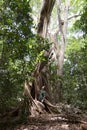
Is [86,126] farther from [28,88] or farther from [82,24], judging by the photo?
[82,24]

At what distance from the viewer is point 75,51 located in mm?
14641

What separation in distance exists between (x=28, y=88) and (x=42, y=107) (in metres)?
0.85

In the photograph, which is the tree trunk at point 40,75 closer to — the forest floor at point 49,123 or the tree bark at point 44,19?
the tree bark at point 44,19

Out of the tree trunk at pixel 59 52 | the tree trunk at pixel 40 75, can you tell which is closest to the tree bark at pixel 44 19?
the tree trunk at pixel 40 75

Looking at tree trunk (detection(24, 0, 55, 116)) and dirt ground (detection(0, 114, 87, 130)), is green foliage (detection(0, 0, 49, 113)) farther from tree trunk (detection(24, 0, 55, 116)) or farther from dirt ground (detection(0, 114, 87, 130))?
tree trunk (detection(24, 0, 55, 116))

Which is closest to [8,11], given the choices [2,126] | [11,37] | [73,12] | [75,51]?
[11,37]

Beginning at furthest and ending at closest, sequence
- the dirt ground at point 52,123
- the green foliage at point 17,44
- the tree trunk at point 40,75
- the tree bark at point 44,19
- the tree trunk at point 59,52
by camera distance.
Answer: the tree trunk at point 59,52 < the tree bark at point 44,19 < the tree trunk at point 40,75 < the green foliage at point 17,44 < the dirt ground at point 52,123

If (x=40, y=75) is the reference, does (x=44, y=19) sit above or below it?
above

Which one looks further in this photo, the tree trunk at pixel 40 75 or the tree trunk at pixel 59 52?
the tree trunk at pixel 59 52

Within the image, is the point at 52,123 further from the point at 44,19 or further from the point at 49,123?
the point at 44,19

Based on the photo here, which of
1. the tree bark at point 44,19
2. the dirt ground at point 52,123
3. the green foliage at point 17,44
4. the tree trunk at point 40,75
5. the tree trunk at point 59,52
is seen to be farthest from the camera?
the tree trunk at point 59,52

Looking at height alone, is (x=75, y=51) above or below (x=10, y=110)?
above

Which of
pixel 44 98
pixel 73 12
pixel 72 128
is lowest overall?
pixel 72 128

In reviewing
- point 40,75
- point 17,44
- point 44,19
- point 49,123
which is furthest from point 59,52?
point 17,44
